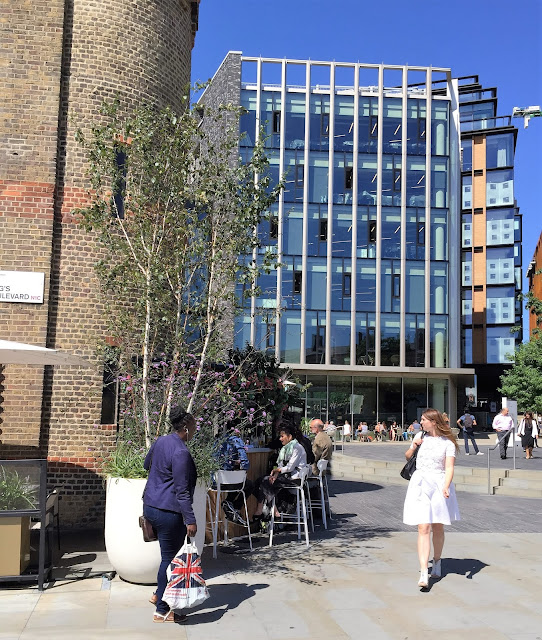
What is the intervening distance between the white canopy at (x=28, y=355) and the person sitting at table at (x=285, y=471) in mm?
2822

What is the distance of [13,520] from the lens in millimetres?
7148

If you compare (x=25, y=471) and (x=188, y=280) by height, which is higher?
(x=188, y=280)

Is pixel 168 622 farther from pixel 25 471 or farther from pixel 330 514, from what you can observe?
pixel 330 514

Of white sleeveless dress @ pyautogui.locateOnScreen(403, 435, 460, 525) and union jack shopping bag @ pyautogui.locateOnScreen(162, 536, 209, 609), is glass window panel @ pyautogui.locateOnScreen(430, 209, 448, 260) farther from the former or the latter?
union jack shopping bag @ pyautogui.locateOnScreen(162, 536, 209, 609)

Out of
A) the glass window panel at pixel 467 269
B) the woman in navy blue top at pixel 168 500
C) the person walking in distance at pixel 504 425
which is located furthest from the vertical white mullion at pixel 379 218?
the woman in navy blue top at pixel 168 500

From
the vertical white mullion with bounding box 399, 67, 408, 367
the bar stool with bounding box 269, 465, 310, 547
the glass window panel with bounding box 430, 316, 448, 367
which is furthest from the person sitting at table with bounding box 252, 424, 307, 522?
the glass window panel with bounding box 430, 316, 448, 367

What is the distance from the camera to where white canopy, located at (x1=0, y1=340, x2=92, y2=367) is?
25.0 ft

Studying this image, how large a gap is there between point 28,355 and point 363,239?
3528 centimetres

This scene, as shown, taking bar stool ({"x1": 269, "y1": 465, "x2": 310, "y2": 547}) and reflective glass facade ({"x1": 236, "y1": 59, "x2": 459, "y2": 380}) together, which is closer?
bar stool ({"x1": 269, "y1": 465, "x2": 310, "y2": 547})

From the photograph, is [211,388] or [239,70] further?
[239,70]

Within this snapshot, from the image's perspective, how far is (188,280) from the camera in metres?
8.40

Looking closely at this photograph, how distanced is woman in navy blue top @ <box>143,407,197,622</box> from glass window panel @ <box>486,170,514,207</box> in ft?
205

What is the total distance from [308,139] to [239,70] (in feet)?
18.9

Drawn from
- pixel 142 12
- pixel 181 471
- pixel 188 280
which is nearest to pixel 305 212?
pixel 142 12
